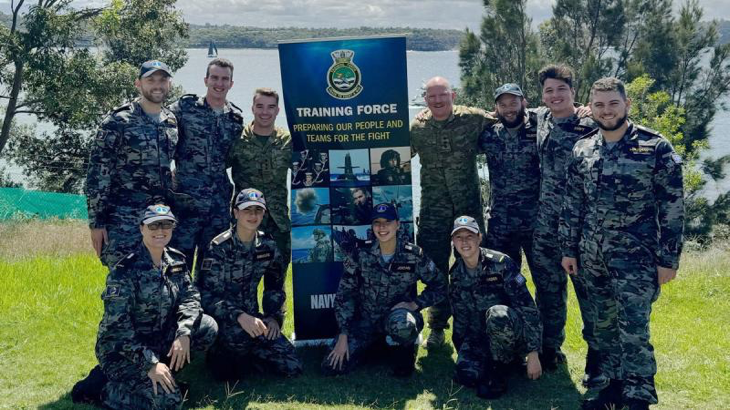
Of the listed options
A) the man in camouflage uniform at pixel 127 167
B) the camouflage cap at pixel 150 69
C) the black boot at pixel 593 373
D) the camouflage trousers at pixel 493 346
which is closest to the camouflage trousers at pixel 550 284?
the black boot at pixel 593 373

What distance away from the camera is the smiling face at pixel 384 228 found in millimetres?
5578

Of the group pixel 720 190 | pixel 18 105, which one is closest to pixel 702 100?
pixel 720 190

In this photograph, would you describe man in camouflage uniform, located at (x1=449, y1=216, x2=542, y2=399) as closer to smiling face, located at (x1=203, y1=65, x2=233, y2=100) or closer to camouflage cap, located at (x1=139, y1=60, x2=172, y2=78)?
smiling face, located at (x1=203, y1=65, x2=233, y2=100)

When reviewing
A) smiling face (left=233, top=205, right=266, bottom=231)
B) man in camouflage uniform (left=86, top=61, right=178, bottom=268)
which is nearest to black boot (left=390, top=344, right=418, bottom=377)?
smiling face (left=233, top=205, right=266, bottom=231)

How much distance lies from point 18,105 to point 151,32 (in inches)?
198

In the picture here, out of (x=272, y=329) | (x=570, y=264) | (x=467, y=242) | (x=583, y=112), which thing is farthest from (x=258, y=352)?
(x=583, y=112)

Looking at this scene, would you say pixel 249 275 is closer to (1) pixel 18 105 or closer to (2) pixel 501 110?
(2) pixel 501 110

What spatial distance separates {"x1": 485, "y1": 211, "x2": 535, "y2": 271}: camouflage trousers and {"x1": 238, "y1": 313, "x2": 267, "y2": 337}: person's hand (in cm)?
207

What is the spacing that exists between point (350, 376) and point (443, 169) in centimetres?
196

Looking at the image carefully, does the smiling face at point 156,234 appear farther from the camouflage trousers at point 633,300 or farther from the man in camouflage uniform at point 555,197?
the camouflage trousers at point 633,300

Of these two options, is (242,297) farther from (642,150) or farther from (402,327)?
(642,150)

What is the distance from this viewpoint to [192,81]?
4656 cm

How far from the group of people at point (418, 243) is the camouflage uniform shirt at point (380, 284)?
0.05 ft

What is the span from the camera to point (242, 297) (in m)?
5.63
